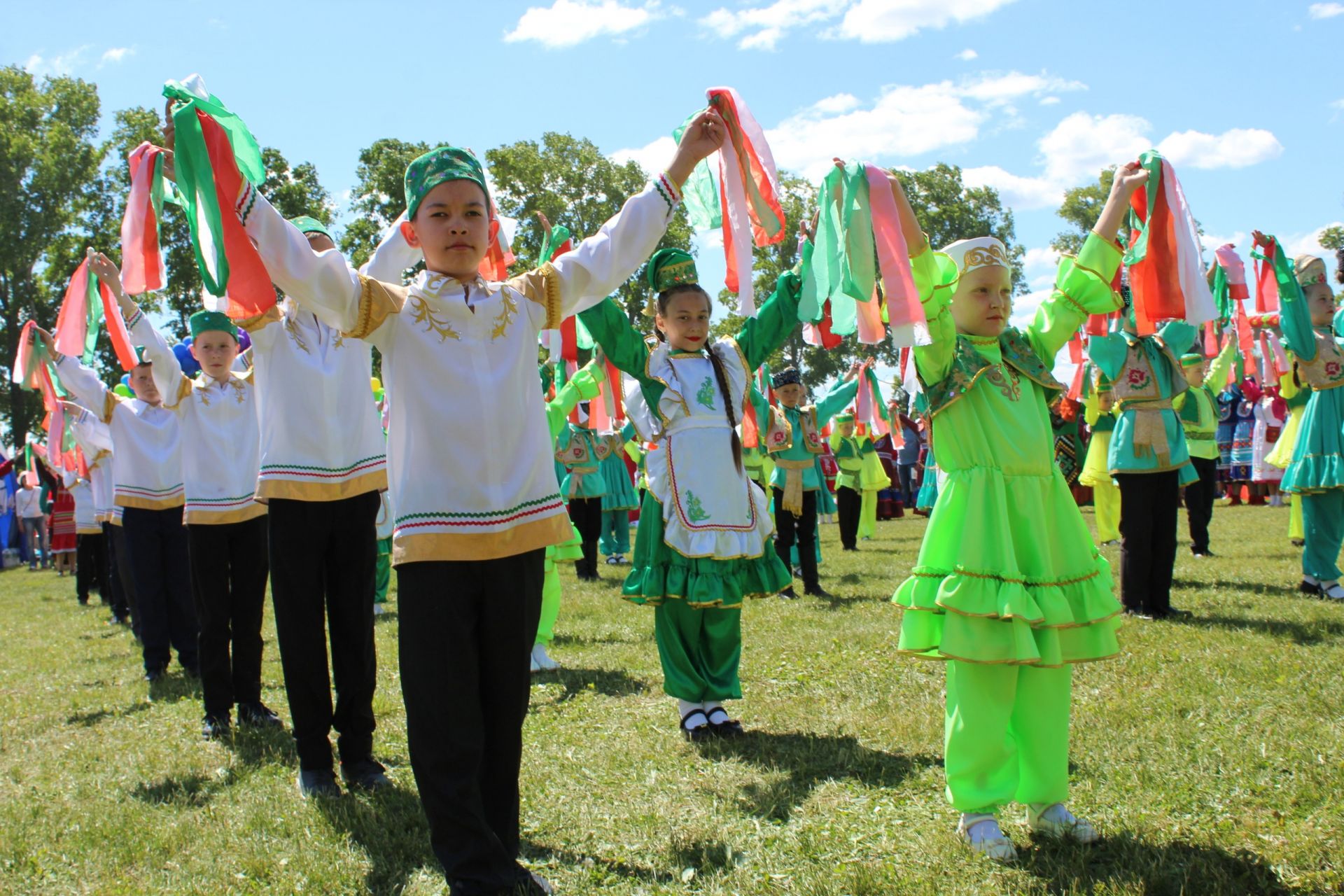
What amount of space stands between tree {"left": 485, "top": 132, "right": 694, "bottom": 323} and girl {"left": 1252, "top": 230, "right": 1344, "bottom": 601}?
31.5m

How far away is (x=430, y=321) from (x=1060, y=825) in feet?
7.89

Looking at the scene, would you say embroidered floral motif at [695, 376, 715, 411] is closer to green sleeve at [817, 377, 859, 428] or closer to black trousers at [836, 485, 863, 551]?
green sleeve at [817, 377, 859, 428]

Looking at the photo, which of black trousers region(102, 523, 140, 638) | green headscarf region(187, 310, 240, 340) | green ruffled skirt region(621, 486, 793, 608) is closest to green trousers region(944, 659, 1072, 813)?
green ruffled skirt region(621, 486, 793, 608)

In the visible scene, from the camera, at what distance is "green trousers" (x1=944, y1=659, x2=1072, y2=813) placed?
3.24m

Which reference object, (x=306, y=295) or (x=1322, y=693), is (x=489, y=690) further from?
(x=1322, y=693)

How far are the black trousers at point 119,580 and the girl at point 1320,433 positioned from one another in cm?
869

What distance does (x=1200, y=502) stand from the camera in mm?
11219

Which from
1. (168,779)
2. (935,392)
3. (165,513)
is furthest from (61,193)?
(935,392)

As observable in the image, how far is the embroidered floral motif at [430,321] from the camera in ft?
9.53

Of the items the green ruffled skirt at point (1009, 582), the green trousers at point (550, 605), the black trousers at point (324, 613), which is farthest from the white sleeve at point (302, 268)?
the green trousers at point (550, 605)

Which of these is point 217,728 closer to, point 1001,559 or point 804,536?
point 1001,559

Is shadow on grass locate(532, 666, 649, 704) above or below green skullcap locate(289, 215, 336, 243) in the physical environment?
below

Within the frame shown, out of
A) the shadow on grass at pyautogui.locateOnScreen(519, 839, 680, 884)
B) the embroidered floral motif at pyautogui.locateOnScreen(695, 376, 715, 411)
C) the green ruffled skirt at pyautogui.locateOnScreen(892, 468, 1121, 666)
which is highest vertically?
the embroidered floral motif at pyautogui.locateOnScreen(695, 376, 715, 411)

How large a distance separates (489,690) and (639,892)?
2.50 ft
